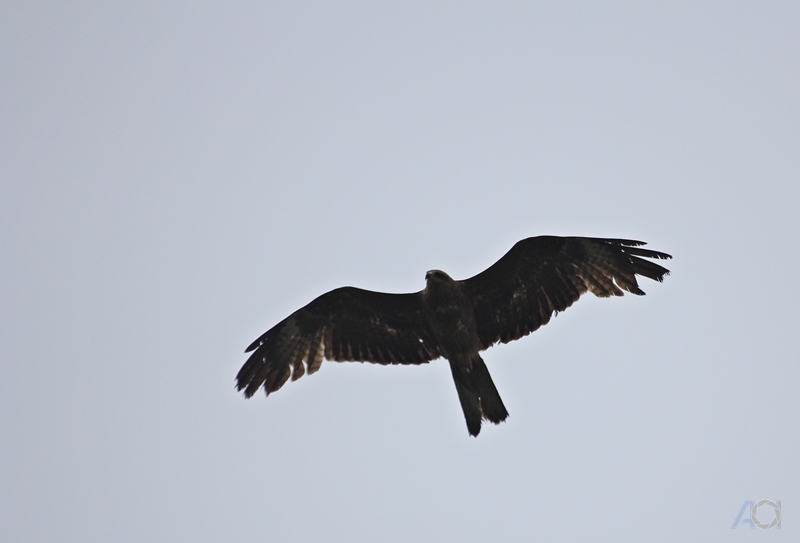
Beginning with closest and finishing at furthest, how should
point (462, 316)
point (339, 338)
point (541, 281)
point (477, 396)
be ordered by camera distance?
1. point (477, 396)
2. point (462, 316)
3. point (541, 281)
4. point (339, 338)

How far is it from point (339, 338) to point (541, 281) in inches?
106

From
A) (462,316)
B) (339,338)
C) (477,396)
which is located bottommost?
(477,396)

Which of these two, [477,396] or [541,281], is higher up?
[541,281]

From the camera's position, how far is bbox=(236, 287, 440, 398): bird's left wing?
11133 mm

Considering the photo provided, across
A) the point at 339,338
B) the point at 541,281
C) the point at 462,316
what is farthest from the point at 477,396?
the point at 339,338

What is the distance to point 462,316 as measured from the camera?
10648mm

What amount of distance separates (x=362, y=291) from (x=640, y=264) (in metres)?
3.46

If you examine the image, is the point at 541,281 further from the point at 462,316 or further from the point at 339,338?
the point at 339,338

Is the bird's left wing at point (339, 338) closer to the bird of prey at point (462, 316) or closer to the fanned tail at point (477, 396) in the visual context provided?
the bird of prey at point (462, 316)

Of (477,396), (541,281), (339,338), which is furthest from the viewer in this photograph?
(339,338)

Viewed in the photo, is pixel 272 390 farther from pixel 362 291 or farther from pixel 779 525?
pixel 779 525

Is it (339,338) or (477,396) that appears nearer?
(477,396)

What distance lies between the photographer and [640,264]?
10.7 metres

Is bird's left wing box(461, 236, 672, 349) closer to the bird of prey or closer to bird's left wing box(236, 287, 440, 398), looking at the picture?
the bird of prey
